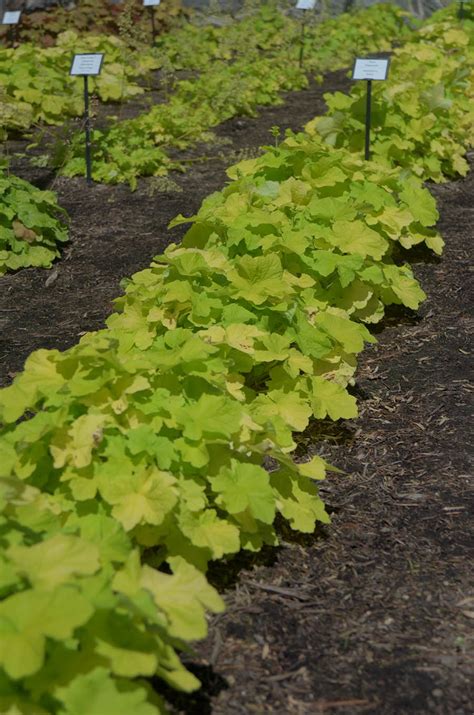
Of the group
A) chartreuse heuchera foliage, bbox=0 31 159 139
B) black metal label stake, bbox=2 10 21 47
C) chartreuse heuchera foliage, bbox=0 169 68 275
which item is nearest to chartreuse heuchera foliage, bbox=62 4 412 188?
chartreuse heuchera foliage, bbox=0 31 159 139

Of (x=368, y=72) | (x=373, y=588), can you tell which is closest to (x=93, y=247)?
(x=368, y=72)

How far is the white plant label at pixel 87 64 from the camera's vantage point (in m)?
6.49

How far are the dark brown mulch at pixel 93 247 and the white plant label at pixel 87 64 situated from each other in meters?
0.80

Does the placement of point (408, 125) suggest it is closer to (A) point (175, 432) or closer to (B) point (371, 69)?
(B) point (371, 69)

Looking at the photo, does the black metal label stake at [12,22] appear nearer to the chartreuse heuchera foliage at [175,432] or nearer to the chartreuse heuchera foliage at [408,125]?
the chartreuse heuchera foliage at [408,125]

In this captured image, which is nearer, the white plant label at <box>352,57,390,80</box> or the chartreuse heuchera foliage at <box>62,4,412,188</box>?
the white plant label at <box>352,57,390,80</box>

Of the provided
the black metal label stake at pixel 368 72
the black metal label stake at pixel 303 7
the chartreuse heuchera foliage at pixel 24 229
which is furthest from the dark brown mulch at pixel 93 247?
the black metal label stake at pixel 303 7

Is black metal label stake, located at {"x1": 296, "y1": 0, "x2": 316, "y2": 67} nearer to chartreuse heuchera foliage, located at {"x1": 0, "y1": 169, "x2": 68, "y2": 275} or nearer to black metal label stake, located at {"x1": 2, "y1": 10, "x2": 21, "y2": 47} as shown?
black metal label stake, located at {"x1": 2, "y1": 10, "x2": 21, "y2": 47}

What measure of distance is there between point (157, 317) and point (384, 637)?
1.48 metres

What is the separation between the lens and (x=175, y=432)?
2707mm

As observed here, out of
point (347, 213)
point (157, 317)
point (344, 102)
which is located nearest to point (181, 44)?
point (344, 102)

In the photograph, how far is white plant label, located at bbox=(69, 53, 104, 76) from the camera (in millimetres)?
6488

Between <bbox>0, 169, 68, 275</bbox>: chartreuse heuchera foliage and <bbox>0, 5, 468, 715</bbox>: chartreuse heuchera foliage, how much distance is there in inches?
51.5

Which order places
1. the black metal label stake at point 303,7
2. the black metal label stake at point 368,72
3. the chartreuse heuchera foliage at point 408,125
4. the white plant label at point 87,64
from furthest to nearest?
the black metal label stake at point 303,7, the white plant label at point 87,64, the chartreuse heuchera foliage at point 408,125, the black metal label stake at point 368,72
